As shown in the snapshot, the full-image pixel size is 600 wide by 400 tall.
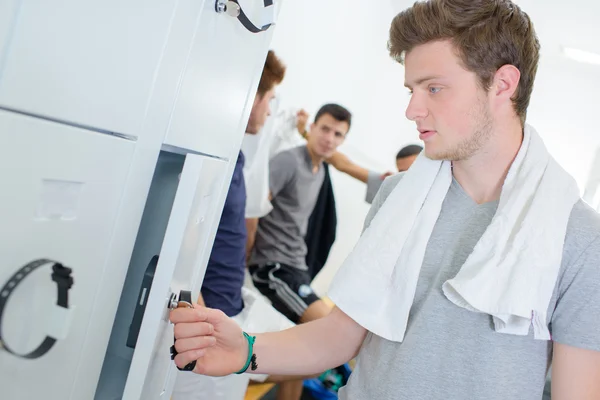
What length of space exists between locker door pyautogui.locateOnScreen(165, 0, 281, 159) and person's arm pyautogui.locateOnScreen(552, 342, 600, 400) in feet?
2.09

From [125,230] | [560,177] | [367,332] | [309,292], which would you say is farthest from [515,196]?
[309,292]

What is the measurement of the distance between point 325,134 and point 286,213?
18.2 inches

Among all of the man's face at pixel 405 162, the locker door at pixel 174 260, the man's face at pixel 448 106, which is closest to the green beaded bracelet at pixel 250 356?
the locker door at pixel 174 260

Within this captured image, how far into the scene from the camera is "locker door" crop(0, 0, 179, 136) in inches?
14.3

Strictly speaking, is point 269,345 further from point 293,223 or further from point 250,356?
point 293,223

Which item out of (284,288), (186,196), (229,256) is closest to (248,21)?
(186,196)

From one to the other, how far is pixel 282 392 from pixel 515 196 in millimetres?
1717

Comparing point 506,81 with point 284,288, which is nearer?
point 506,81

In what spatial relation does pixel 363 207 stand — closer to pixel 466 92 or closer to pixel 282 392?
pixel 282 392

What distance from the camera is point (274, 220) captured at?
8.14 feet

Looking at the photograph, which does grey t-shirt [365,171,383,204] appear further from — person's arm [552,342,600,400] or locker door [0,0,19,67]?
locker door [0,0,19,67]

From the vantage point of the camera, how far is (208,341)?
0.77 m

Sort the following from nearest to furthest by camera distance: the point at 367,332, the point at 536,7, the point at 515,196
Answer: the point at 515,196 → the point at 367,332 → the point at 536,7

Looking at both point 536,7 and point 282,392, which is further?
point 536,7
